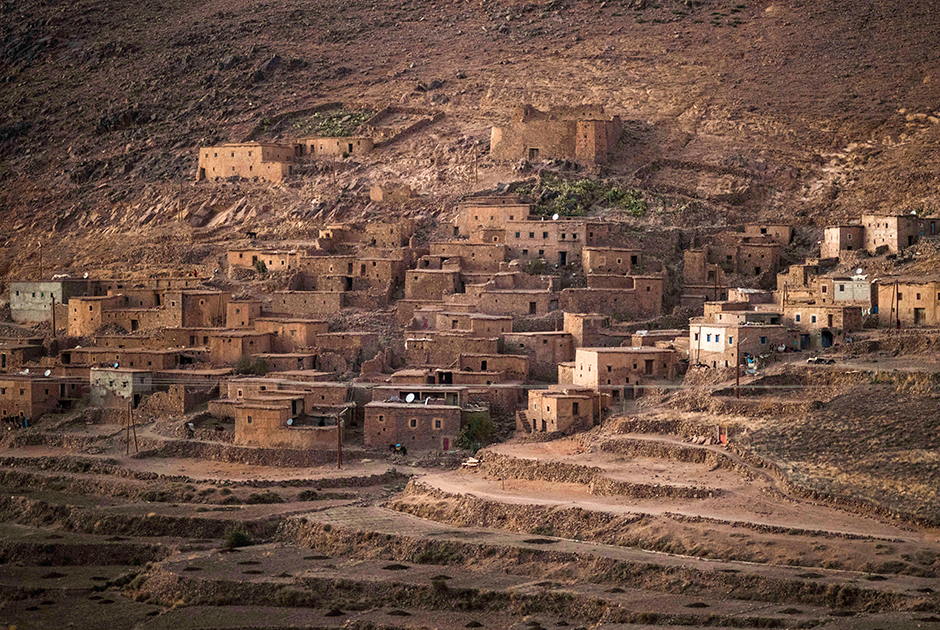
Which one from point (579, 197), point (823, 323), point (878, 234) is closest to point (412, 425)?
point (823, 323)

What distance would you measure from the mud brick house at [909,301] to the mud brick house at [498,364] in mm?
11044

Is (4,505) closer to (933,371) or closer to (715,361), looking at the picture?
(715,361)

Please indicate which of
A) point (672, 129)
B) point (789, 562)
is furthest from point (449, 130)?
point (789, 562)

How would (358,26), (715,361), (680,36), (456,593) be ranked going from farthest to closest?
(358,26)
(680,36)
(715,361)
(456,593)

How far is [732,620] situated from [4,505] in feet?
82.0

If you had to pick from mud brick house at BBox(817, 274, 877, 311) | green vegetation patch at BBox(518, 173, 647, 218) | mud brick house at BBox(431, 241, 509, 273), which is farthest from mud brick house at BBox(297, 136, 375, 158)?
mud brick house at BBox(817, 274, 877, 311)

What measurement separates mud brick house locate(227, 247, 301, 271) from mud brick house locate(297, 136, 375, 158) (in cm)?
919

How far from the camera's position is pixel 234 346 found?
202ft

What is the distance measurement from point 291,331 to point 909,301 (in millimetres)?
19971

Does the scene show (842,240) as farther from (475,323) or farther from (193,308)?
(193,308)

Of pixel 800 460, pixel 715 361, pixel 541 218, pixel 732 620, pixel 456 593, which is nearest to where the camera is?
pixel 732 620

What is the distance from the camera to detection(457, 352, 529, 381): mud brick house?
58.7 meters

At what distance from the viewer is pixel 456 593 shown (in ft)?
150

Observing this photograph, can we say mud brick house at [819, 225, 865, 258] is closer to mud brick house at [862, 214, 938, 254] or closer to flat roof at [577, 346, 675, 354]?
mud brick house at [862, 214, 938, 254]
